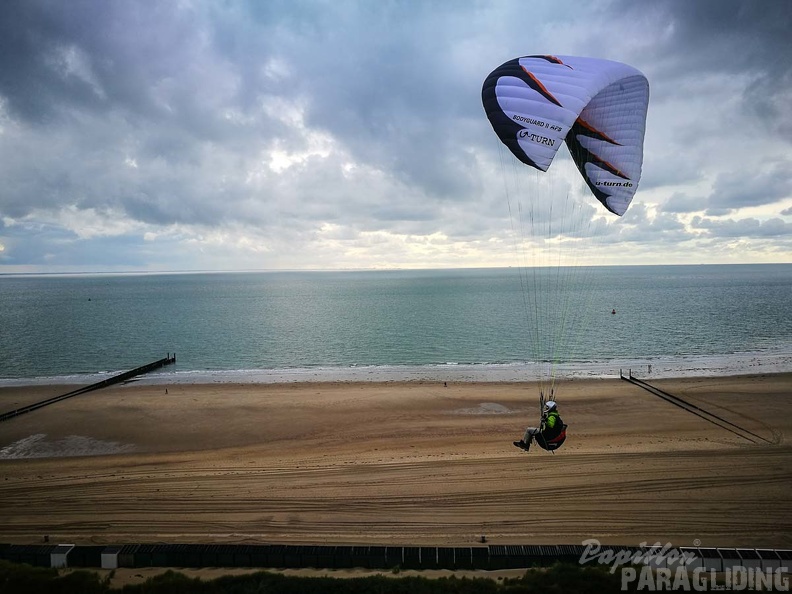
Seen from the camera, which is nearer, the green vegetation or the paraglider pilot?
the green vegetation

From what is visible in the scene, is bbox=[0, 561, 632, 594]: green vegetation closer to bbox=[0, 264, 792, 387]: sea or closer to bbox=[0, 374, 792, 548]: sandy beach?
bbox=[0, 374, 792, 548]: sandy beach

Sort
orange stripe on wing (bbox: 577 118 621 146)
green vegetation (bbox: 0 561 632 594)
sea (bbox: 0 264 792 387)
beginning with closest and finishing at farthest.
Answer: green vegetation (bbox: 0 561 632 594), orange stripe on wing (bbox: 577 118 621 146), sea (bbox: 0 264 792 387)

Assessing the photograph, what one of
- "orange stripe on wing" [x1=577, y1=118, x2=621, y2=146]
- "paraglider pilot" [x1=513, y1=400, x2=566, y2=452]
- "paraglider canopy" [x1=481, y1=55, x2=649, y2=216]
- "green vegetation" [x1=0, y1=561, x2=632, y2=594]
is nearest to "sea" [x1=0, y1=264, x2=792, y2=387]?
"paraglider pilot" [x1=513, y1=400, x2=566, y2=452]

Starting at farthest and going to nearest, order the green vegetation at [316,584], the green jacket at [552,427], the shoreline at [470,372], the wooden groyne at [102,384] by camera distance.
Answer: the shoreline at [470,372]
the wooden groyne at [102,384]
the green jacket at [552,427]
the green vegetation at [316,584]

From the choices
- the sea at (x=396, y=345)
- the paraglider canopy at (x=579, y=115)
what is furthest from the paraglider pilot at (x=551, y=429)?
the sea at (x=396, y=345)

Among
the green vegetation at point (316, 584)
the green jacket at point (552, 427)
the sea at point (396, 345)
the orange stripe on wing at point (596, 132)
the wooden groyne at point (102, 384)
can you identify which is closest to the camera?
the green vegetation at point (316, 584)

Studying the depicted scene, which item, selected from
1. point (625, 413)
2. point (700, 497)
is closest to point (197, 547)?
point (700, 497)

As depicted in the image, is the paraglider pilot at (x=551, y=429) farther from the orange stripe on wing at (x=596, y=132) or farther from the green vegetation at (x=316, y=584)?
the orange stripe on wing at (x=596, y=132)
